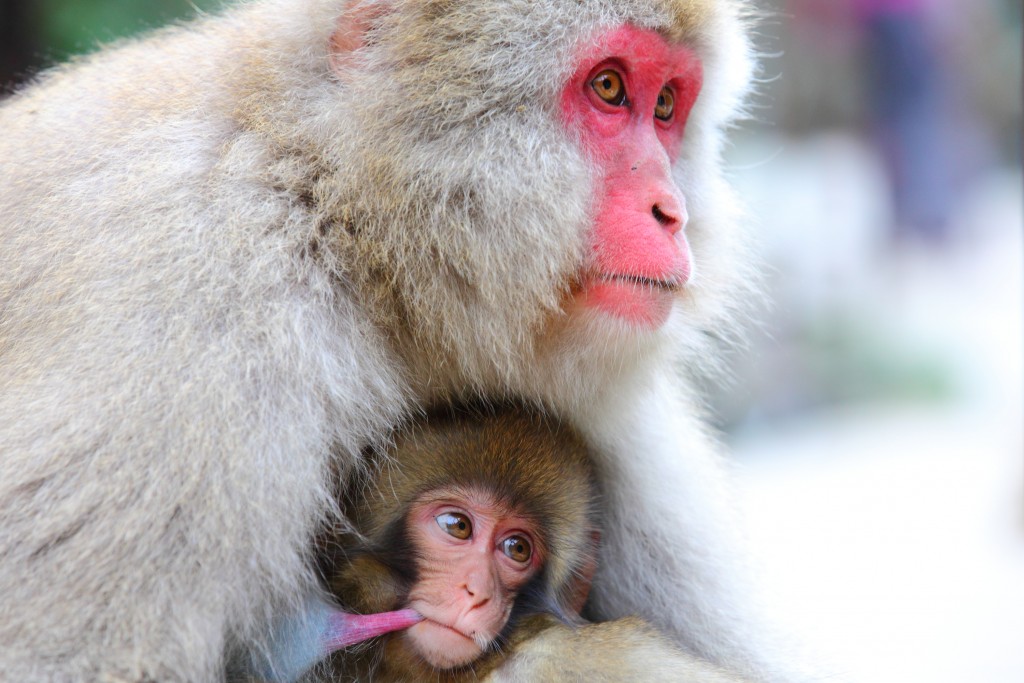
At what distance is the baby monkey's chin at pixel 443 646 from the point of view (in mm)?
2885

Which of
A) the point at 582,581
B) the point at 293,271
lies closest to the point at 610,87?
the point at 293,271

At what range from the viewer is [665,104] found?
341cm

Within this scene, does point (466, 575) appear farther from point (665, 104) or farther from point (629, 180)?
point (665, 104)

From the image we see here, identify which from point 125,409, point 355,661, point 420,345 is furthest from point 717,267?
point 125,409

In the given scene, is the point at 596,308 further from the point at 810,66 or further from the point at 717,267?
the point at 810,66

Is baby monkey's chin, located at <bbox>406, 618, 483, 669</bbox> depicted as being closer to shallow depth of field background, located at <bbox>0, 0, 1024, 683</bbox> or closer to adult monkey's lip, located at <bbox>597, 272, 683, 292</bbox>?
adult monkey's lip, located at <bbox>597, 272, 683, 292</bbox>

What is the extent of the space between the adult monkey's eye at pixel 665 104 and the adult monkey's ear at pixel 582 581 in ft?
4.13

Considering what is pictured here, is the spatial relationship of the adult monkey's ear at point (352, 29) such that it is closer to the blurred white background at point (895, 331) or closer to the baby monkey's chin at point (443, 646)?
the baby monkey's chin at point (443, 646)

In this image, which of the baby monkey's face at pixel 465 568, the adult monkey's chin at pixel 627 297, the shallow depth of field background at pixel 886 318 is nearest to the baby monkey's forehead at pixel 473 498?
the baby monkey's face at pixel 465 568

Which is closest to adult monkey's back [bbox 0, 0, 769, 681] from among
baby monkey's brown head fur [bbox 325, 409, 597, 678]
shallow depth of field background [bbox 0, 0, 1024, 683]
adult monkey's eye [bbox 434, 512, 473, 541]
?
baby monkey's brown head fur [bbox 325, 409, 597, 678]

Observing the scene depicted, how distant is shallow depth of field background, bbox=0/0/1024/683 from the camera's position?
667 cm

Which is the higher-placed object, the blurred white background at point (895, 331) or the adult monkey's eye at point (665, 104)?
the adult monkey's eye at point (665, 104)

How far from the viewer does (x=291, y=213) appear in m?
2.86

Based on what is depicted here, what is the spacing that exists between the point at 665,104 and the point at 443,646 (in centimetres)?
170
